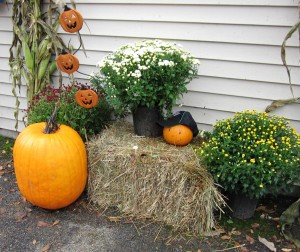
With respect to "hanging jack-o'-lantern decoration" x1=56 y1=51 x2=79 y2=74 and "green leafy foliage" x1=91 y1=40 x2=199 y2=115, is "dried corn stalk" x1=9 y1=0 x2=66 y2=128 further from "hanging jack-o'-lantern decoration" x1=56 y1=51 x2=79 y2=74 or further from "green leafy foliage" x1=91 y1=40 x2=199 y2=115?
"green leafy foliage" x1=91 y1=40 x2=199 y2=115

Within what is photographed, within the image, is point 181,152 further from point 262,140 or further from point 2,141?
point 2,141

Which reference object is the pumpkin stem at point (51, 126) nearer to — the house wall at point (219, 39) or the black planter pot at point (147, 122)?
the black planter pot at point (147, 122)

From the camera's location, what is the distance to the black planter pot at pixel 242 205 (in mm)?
2865

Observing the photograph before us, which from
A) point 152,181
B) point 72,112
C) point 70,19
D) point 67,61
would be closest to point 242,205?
point 152,181

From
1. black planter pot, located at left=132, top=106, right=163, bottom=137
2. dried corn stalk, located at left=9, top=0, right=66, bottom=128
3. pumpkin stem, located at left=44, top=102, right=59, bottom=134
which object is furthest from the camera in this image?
dried corn stalk, located at left=9, top=0, right=66, bottom=128

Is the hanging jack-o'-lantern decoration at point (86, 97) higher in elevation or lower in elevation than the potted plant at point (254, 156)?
higher

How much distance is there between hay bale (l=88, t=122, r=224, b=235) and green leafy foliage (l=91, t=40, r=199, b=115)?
1.30ft

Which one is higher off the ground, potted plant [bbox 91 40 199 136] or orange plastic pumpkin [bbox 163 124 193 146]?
potted plant [bbox 91 40 199 136]

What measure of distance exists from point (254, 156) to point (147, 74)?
1091mm

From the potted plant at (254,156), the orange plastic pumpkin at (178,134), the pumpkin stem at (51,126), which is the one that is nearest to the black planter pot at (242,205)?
the potted plant at (254,156)

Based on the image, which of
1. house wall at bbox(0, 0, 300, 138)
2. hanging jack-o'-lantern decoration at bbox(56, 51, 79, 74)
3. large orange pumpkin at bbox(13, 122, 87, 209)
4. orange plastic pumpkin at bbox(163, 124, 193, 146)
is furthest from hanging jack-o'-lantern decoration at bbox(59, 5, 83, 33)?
orange plastic pumpkin at bbox(163, 124, 193, 146)

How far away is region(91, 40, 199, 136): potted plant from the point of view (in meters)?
A: 2.80

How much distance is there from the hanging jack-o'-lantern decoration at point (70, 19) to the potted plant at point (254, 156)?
157 centimetres

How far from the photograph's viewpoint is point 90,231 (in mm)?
2822
